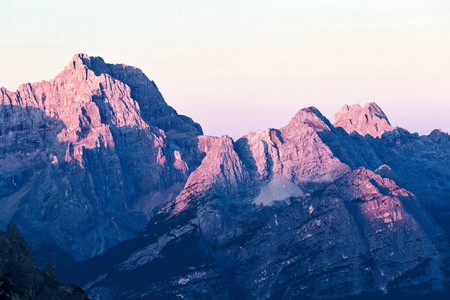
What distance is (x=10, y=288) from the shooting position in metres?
195

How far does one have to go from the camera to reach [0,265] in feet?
655

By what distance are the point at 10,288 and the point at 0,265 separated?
Result: 6.47 metres
